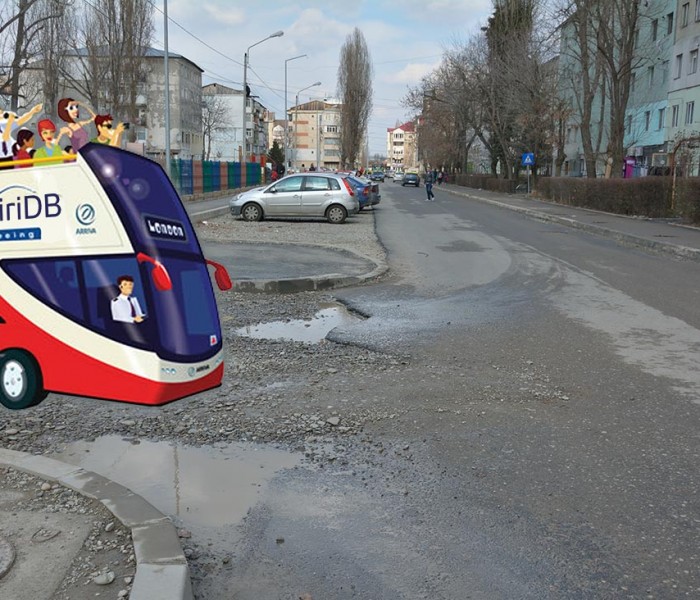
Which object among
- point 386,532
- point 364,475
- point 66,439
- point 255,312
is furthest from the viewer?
point 255,312

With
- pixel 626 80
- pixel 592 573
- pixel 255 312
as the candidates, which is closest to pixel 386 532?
pixel 592 573

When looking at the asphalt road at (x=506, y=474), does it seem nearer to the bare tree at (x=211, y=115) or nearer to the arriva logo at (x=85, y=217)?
the arriva logo at (x=85, y=217)

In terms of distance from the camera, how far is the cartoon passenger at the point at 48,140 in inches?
62.2

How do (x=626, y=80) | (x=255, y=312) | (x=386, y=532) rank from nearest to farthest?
(x=386, y=532)
(x=255, y=312)
(x=626, y=80)

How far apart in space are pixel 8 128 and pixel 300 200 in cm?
2244

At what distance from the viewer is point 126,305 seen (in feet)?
4.88

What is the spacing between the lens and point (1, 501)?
3.38 m

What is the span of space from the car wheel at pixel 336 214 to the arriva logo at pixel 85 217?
22.7 metres

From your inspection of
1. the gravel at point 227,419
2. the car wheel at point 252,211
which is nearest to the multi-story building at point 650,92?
the car wheel at point 252,211

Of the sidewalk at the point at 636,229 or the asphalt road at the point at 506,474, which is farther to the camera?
the sidewalk at the point at 636,229

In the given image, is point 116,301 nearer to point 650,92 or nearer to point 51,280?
point 51,280

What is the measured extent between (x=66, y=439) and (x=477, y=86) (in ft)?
180

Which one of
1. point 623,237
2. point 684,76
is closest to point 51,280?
point 623,237

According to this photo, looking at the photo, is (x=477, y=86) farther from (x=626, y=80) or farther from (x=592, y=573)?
Answer: (x=592, y=573)
